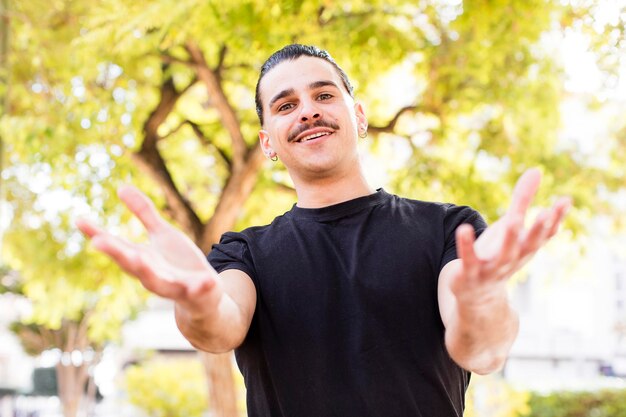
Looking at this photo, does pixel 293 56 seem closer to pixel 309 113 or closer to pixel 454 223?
pixel 309 113

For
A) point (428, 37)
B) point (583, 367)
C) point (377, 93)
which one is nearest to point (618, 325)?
Result: point (583, 367)

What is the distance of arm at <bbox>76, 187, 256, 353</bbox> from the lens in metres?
Result: 1.47

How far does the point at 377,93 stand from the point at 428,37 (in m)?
1.83

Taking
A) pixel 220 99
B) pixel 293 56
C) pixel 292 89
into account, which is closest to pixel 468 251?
pixel 292 89

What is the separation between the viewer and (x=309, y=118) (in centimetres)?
212

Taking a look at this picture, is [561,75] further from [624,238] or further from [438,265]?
[438,265]

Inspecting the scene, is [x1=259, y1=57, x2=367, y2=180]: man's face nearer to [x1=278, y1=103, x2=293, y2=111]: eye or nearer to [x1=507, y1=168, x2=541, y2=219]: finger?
[x1=278, y1=103, x2=293, y2=111]: eye

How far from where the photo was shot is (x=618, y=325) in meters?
23.1

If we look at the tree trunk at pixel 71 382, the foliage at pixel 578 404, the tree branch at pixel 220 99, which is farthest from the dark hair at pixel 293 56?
the tree trunk at pixel 71 382

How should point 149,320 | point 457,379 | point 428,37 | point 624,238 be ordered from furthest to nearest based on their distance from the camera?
point 149,320, point 624,238, point 428,37, point 457,379

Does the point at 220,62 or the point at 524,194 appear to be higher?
the point at 220,62

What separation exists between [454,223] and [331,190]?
36cm

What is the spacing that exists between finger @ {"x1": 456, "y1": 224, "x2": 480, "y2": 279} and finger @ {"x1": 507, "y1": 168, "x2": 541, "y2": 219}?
89mm

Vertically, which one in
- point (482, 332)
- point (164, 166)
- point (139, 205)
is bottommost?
point (482, 332)
